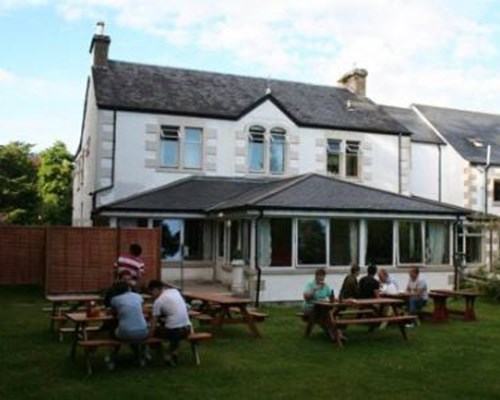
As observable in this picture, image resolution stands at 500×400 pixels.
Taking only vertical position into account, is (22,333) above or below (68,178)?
below

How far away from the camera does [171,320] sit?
9500mm

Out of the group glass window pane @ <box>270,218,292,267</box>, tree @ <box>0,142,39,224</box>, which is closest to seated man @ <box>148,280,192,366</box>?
glass window pane @ <box>270,218,292,267</box>

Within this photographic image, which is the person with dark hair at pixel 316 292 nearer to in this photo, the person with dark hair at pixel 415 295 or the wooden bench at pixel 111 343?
the person with dark hair at pixel 415 295

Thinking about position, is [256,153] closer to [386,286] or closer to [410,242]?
[410,242]

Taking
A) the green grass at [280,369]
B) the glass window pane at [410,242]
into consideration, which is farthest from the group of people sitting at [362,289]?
the glass window pane at [410,242]

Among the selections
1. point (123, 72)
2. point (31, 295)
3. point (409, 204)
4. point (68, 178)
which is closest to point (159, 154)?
point (123, 72)

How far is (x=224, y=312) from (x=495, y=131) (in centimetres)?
2446

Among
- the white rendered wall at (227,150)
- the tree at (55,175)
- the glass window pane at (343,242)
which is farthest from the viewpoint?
the tree at (55,175)

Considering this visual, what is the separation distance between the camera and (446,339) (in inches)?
487

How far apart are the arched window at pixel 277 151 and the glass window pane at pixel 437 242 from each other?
6.47 m

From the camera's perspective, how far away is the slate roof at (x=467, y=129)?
29484mm

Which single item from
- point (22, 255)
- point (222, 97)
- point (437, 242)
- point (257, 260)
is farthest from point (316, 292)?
point (222, 97)

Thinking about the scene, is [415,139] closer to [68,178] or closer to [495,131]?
[495,131]

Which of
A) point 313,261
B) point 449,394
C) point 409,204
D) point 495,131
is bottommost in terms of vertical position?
point 449,394
